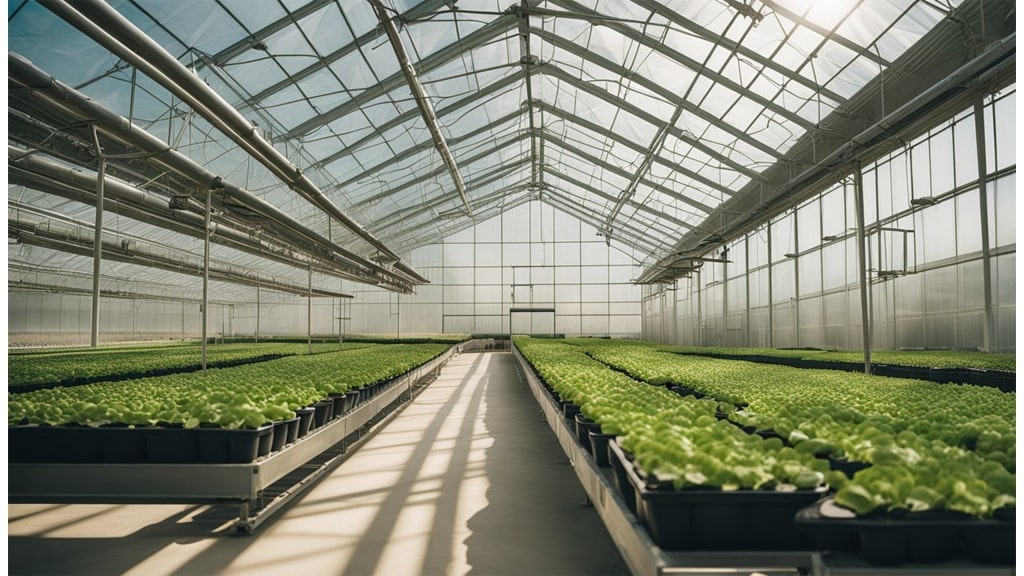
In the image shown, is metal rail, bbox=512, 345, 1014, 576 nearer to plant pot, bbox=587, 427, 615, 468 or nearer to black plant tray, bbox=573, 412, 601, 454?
plant pot, bbox=587, 427, 615, 468

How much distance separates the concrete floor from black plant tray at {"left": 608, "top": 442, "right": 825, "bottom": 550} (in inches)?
66.1

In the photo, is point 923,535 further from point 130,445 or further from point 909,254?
point 909,254

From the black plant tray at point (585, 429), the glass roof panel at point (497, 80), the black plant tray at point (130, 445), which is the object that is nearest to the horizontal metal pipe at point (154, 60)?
the glass roof panel at point (497, 80)

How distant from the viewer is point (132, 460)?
328 cm

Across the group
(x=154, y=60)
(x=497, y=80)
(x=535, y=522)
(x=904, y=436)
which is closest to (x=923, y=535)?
(x=904, y=436)

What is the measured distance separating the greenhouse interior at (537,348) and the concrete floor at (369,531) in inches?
1.4

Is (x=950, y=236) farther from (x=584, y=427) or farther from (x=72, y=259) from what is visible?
(x=72, y=259)

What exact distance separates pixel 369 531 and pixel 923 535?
11.0ft

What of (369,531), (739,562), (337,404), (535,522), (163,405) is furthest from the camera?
(337,404)

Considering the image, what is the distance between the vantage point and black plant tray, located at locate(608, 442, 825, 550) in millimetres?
1854

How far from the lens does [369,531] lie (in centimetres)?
412

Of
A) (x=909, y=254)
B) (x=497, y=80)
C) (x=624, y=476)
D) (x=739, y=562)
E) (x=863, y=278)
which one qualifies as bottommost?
(x=739, y=562)

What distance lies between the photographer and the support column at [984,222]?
989cm

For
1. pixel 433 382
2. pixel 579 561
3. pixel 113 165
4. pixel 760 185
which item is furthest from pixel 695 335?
pixel 579 561
